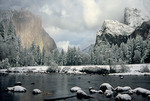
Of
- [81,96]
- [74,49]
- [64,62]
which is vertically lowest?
[81,96]

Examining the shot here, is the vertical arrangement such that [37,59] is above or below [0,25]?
below

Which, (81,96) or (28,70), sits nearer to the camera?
(81,96)

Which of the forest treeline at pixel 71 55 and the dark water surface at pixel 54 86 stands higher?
the forest treeline at pixel 71 55

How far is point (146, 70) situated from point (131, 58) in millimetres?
29113

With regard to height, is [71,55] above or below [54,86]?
above

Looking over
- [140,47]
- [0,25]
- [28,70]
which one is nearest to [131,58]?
[140,47]

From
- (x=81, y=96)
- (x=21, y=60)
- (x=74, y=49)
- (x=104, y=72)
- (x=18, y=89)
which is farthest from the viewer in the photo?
(x=74, y=49)

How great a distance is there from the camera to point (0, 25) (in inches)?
3740

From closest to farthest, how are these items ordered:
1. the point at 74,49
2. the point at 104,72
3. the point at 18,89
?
the point at 18,89
the point at 104,72
the point at 74,49

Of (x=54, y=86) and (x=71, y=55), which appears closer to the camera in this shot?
(x=54, y=86)

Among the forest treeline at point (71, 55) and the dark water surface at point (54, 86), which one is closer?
the dark water surface at point (54, 86)

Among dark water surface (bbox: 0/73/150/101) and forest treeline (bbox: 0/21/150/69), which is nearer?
dark water surface (bbox: 0/73/150/101)

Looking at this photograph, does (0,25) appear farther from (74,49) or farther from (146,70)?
(146,70)

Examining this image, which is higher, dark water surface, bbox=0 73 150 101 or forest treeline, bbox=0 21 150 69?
forest treeline, bbox=0 21 150 69
